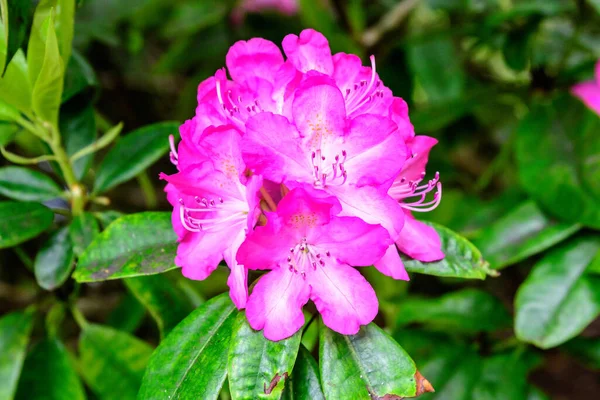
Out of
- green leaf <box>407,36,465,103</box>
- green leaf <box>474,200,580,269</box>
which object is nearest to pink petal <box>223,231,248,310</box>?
green leaf <box>474,200,580,269</box>

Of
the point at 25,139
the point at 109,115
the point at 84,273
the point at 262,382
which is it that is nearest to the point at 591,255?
the point at 262,382

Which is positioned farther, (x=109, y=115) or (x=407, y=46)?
(x=109, y=115)

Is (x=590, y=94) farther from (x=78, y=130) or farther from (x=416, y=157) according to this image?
(x=78, y=130)

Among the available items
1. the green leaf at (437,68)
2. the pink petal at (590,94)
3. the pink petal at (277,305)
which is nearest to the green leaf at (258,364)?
the pink petal at (277,305)

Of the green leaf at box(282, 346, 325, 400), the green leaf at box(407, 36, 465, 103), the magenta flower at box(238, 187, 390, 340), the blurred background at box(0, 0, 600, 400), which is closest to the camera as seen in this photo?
the magenta flower at box(238, 187, 390, 340)

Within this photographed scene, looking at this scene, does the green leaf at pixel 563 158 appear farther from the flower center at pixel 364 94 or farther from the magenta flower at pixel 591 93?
the flower center at pixel 364 94

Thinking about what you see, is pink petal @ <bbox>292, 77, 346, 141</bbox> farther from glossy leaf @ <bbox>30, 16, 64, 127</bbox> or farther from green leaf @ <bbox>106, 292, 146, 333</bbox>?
green leaf @ <bbox>106, 292, 146, 333</bbox>

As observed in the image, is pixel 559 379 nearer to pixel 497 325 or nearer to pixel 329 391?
pixel 497 325
